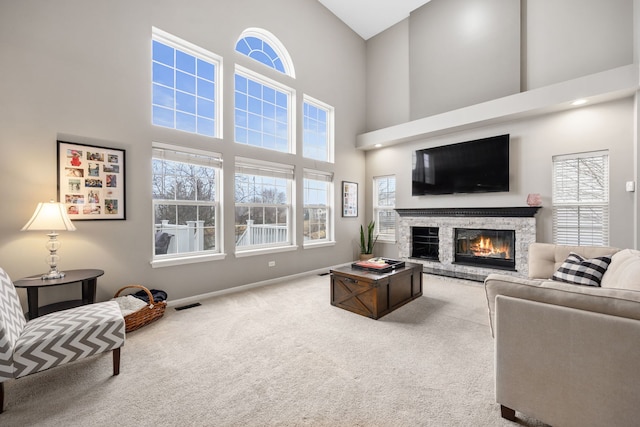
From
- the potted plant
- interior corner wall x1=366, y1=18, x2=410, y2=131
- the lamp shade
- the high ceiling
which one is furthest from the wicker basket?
the high ceiling

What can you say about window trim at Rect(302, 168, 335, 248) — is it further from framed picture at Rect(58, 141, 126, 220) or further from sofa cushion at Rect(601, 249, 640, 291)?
sofa cushion at Rect(601, 249, 640, 291)

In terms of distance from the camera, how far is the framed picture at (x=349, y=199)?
602 centimetres

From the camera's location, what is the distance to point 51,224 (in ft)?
8.09

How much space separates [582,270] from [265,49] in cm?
536

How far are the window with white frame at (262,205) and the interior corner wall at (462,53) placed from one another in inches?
131

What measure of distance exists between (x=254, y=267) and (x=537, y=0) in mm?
6412

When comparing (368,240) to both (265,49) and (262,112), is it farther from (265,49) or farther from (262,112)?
(265,49)

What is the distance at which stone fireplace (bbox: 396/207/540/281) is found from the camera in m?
4.55

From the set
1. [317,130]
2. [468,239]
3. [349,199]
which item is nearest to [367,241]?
[349,199]

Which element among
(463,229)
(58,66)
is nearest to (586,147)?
(463,229)

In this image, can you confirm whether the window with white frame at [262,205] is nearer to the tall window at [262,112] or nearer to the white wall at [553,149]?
the tall window at [262,112]

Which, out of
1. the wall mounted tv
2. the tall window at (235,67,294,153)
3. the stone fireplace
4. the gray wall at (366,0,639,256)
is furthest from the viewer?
the wall mounted tv

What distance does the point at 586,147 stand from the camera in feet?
13.3

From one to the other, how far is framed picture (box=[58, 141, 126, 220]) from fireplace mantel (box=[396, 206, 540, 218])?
196 inches
